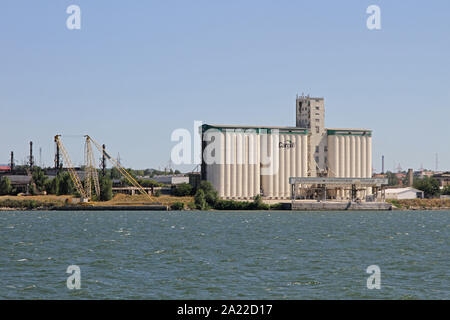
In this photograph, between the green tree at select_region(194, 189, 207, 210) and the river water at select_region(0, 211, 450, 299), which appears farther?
the green tree at select_region(194, 189, 207, 210)

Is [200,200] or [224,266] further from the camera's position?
[200,200]

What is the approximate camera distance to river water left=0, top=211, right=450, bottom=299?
43.0 meters

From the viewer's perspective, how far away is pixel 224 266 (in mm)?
54812

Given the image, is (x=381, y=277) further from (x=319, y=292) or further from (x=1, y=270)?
(x=1, y=270)

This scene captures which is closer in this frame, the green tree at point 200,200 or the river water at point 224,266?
the river water at point 224,266

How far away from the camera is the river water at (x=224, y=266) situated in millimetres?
43000

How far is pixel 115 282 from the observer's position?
46500 millimetres

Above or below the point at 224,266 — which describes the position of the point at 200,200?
below

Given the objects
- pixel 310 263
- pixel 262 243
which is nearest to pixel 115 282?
pixel 310 263

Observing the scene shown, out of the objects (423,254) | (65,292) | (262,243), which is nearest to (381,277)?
(423,254)
